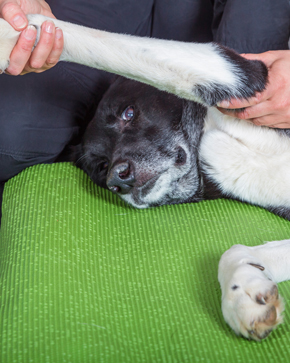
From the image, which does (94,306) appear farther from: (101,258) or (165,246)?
(165,246)

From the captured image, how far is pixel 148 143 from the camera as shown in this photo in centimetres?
130

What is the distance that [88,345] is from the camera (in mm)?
864

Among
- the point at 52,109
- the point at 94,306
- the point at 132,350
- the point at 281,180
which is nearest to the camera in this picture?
the point at 132,350

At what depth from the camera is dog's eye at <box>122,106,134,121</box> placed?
1.36 m

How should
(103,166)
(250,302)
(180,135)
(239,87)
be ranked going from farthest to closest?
(103,166)
(180,135)
(239,87)
(250,302)

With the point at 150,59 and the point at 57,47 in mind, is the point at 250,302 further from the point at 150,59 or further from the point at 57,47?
the point at 57,47

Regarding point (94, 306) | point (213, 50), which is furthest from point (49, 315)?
point (213, 50)

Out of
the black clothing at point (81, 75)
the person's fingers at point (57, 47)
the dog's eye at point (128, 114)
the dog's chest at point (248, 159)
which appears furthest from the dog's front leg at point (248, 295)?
the black clothing at point (81, 75)

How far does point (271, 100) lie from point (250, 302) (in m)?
0.64

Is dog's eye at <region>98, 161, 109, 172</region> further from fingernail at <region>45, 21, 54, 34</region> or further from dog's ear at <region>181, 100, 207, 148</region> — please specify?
fingernail at <region>45, 21, 54, 34</region>

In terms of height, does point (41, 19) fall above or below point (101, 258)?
above

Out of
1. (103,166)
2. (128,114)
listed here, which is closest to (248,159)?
(128,114)

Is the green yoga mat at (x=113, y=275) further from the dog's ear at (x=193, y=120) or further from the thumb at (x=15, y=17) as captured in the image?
the thumb at (x=15, y=17)

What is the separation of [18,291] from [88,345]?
11.1 inches
